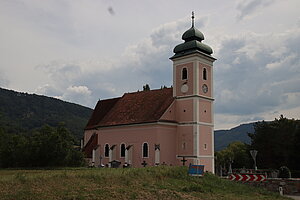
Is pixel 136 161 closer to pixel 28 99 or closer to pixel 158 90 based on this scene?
pixel 158 90

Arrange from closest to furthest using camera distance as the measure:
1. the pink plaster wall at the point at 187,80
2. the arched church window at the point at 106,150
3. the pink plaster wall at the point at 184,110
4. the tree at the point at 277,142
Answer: the pink plaster wall at the point at 184,110 < the pink plaster wall at the point at 187,80 < the arched church window at the point at 106,150 < the tree at the point at 277,142

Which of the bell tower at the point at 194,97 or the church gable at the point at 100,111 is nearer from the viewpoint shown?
the bell tower at the point at 194,97

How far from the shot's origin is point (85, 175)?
1752 centimetres

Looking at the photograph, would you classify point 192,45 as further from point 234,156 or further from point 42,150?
point 234,156

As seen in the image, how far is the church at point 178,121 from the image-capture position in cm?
3791

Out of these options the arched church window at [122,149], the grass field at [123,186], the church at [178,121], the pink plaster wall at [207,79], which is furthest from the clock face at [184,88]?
the grass field at [123,186]

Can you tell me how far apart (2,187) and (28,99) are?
12686 centimetres

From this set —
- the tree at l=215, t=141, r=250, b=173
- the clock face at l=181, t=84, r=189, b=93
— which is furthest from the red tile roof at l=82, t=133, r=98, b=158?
the tree at l=215, t=141, r=250, b=173

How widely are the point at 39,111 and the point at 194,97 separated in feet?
336

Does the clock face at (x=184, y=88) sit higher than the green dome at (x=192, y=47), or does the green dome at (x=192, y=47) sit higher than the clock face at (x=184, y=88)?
the green dome at (x=192, y=47)

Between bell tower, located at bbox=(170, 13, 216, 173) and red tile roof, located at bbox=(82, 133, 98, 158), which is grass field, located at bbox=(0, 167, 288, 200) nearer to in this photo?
bell tower, located at bbox=(170, 13, 216, 173)

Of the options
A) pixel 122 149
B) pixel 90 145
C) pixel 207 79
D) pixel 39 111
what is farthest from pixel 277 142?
pixel 39 111

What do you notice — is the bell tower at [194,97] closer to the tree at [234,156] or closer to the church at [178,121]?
the church at [178,121]

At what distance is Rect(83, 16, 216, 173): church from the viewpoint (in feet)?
124
